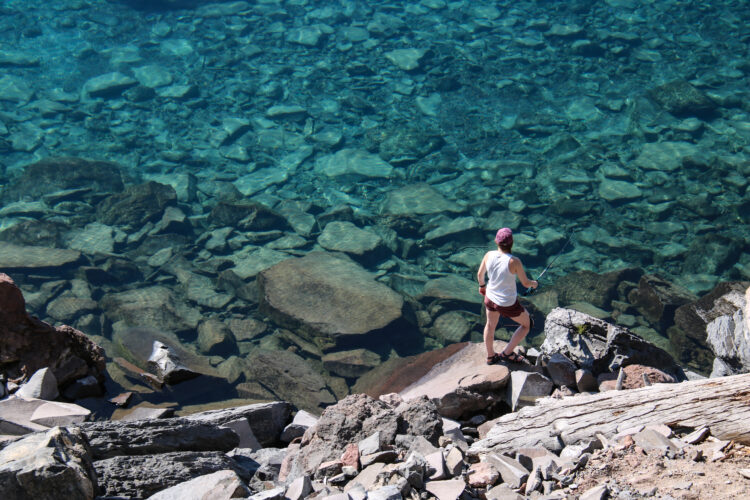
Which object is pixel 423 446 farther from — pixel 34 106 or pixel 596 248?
pixel 34 106

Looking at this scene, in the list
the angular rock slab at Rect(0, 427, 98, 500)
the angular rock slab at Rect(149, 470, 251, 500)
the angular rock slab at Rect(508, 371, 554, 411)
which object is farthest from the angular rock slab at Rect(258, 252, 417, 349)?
the angular rock slab at Rect(0, 427, 98, 500)

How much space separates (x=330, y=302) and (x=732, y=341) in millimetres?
5657

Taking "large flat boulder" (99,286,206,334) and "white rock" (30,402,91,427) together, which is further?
"large flat boulder" (99,286,206,334)

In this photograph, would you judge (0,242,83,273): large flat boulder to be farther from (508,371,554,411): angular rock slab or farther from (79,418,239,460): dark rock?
(508,371,554,411): angular rock slab

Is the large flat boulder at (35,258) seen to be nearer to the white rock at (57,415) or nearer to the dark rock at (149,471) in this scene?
the white rock at (57,415)

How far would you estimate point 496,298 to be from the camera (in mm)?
5254

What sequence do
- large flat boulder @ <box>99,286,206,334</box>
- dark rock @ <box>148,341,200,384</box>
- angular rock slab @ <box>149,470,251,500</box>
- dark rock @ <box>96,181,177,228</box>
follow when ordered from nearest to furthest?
angular rock slab @ <box>149,470,251,500</box>, dark rock @ <box>148,341,200,384</box>, large flat boulder @ <box>99,286,206,334</box>, dark rock @ <box>96,181,177,228</box>

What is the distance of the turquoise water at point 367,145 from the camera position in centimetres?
1040

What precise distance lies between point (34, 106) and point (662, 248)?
16.8 metres

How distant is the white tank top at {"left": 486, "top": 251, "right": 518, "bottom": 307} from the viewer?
506 centimetres

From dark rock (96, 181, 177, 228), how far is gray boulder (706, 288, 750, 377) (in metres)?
10.5

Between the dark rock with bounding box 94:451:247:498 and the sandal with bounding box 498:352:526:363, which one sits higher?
the dark rock with bounding box 94:451:247:498

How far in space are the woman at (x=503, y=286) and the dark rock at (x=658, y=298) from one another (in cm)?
460

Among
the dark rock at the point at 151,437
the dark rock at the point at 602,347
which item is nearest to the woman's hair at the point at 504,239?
the dark rock at the point at 602,347
